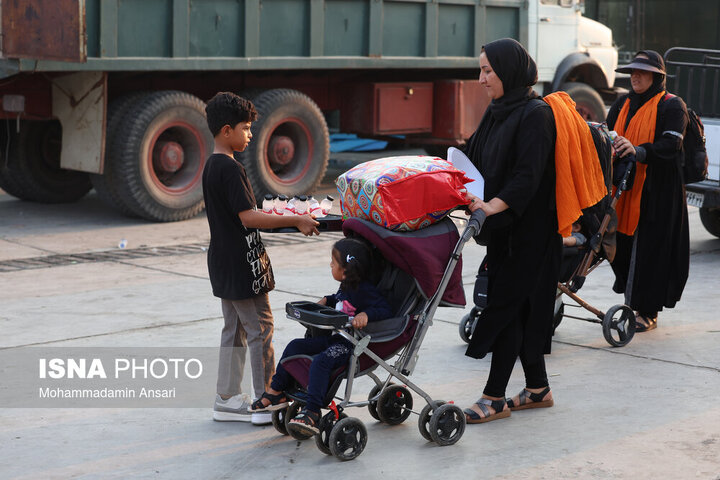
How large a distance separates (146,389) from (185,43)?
6068 millimetres

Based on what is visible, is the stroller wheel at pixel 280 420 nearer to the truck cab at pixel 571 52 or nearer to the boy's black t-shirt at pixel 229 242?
the boy's black t-shirt at pixel 229 242

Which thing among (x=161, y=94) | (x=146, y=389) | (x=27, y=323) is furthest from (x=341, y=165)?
(x=146, y=389)

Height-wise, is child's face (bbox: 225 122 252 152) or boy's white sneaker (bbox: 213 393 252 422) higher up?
child's face (bbox: 225 122 252 152)

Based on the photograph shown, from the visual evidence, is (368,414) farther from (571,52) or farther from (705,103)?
(571,52)

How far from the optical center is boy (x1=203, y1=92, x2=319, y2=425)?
15.6ft

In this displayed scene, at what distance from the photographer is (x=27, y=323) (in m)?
6.87

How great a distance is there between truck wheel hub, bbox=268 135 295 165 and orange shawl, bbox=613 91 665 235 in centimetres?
580

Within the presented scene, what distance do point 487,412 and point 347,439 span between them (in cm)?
88

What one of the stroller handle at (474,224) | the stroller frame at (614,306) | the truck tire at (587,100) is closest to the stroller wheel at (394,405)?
the stroller handle at (474,224)

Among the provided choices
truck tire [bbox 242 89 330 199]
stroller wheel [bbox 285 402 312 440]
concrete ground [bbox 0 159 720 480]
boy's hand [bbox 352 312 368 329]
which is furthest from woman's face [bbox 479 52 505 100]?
truck tire [bbox 242 89 330 199]

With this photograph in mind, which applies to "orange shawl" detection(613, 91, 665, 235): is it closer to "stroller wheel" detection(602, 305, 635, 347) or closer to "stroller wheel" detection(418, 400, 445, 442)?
"stroller wheel" detection(602, 305, 635, 347)

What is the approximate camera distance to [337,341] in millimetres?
4617

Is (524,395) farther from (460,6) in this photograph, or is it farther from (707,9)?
(707,9)

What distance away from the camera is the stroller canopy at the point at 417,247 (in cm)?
456
